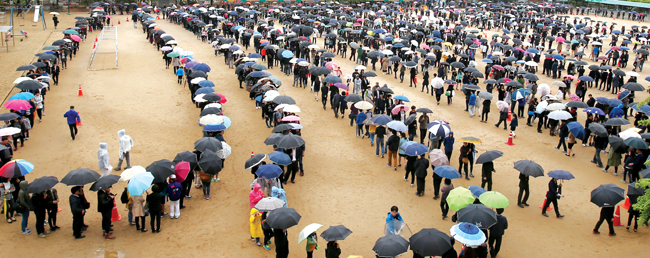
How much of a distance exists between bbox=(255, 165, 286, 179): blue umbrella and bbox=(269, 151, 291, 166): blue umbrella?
2.60 feet

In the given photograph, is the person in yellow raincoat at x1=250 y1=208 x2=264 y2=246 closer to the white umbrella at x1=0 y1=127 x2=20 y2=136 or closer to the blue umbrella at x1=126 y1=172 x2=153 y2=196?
the blue umbrella at x1=126 y1=172 x2=153 y2=196

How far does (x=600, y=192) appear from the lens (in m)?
10.9

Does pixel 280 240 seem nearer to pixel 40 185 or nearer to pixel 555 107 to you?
pixel 40 185

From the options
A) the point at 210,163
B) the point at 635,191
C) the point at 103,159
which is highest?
the point at 635,191

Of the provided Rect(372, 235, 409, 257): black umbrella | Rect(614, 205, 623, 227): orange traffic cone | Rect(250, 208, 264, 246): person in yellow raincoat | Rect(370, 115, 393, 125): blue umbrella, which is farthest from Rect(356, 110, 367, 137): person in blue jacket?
Rect(372, 235, 409, 257): black umbrella

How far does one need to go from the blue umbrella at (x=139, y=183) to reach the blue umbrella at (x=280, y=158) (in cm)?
308

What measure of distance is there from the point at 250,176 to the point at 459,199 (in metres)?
6.62

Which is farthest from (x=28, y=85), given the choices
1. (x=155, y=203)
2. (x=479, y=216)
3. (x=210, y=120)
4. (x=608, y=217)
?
(x=608, y=217)

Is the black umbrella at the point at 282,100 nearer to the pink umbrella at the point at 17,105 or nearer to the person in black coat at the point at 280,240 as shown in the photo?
the pink umbrella at the point at 17,105

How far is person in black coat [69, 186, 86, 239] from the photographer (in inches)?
403

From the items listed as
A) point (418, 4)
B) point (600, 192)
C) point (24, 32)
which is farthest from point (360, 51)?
point (418, 4)

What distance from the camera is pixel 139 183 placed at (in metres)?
10.5

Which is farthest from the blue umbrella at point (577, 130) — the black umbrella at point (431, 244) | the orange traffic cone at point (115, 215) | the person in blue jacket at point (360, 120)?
the orange traffic cone at point (115, 215)

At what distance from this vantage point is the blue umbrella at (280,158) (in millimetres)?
12480
